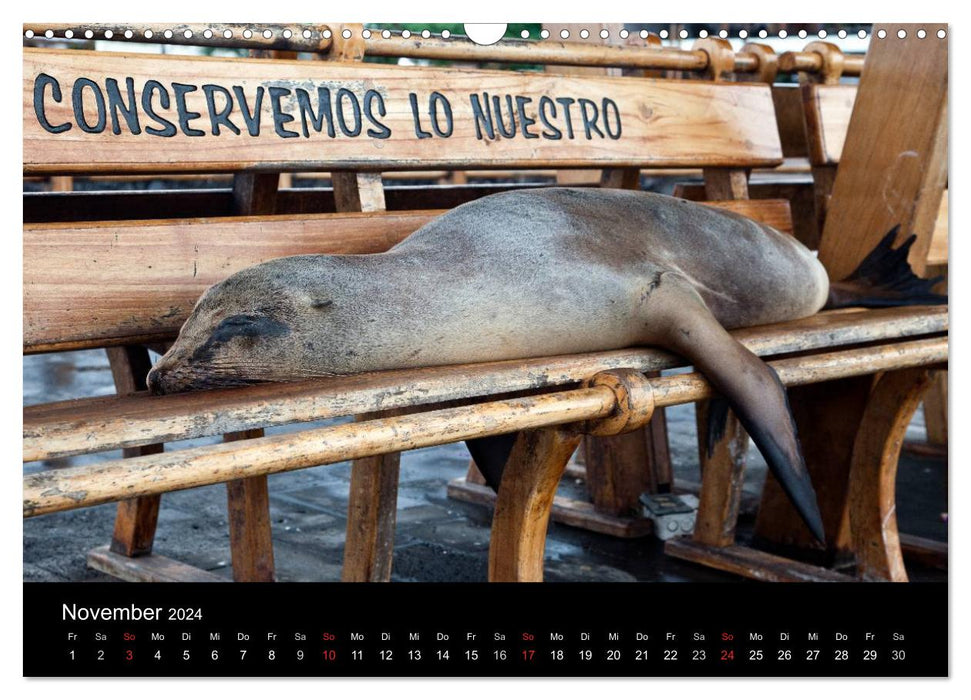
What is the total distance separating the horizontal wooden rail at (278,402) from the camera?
1.37 m

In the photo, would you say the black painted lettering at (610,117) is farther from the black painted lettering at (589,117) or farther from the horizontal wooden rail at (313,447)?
the horizontal wooden rail at (313,447)

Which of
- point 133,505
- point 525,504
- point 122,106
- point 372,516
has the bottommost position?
point 133,505

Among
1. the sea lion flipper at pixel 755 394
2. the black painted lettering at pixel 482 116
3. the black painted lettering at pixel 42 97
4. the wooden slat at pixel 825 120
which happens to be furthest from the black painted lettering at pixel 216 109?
the wooden slat at pixel 825 120

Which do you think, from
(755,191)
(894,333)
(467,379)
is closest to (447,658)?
(467,379)

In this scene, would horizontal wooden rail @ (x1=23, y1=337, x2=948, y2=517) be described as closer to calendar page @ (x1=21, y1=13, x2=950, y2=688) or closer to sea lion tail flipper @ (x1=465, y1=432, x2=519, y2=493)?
calendar page @ (x1=21, y1=13, x2=950, y2=688)

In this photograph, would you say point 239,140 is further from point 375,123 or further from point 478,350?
point 478,350

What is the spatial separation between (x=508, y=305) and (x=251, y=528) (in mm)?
922

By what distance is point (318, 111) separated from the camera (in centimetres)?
221

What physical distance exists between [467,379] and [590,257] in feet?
1.44

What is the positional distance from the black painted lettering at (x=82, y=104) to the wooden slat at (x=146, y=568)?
3.63 feet

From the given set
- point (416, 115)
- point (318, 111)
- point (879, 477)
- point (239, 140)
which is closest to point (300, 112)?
point (318, 111)

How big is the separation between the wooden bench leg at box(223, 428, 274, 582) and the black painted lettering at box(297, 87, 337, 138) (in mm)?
671

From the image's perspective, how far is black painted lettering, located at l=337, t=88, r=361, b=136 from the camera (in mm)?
2234

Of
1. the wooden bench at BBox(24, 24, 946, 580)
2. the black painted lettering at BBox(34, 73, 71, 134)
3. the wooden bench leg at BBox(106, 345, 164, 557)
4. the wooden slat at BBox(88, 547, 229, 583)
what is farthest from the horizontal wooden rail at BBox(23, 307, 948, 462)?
the wooden slat at BBox(88, 547, 229, 583)
